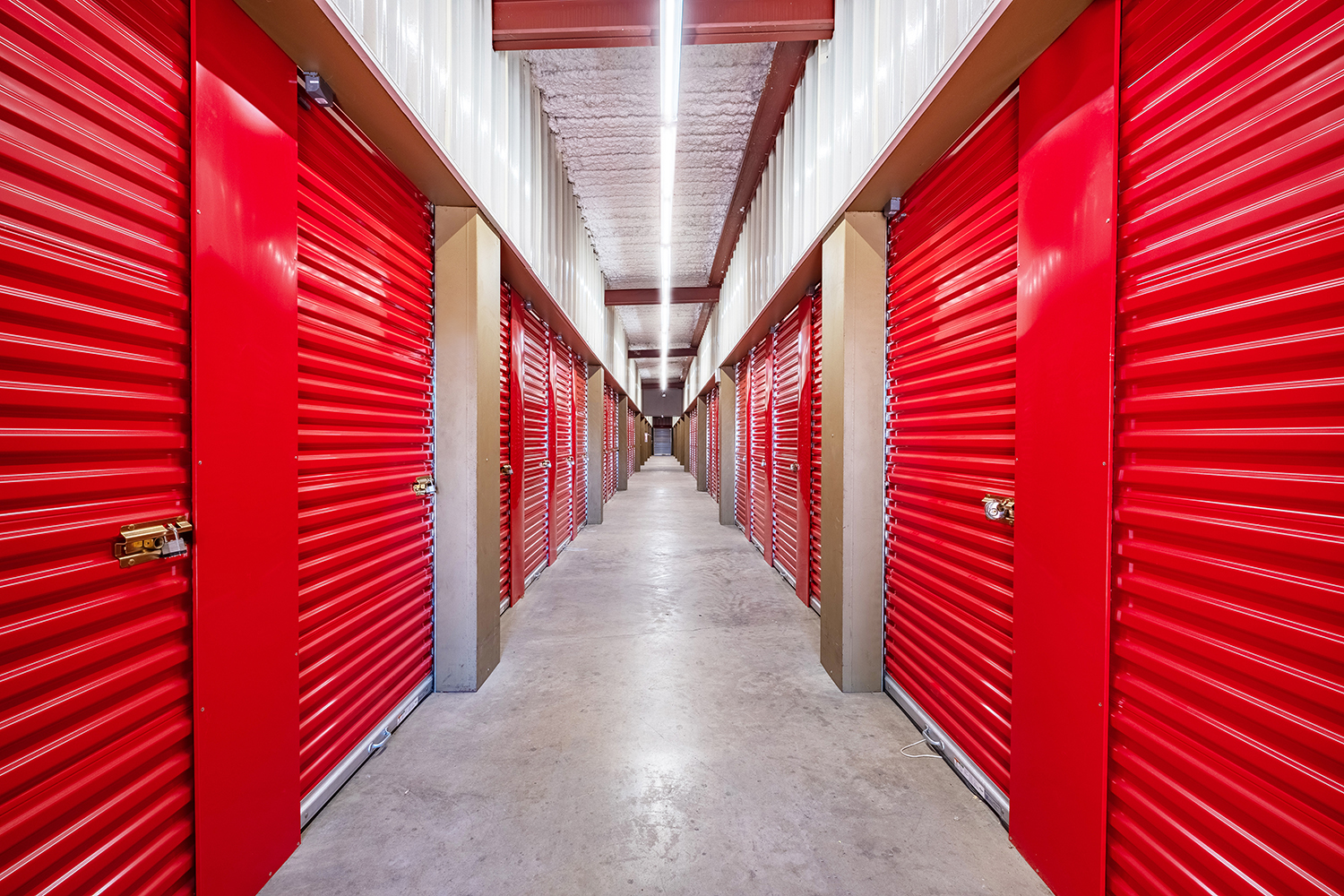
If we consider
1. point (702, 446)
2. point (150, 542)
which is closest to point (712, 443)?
point (702, 446)

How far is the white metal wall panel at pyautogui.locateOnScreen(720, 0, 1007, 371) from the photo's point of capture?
2.18 metres

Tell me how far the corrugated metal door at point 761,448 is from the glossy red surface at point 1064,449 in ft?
15.1

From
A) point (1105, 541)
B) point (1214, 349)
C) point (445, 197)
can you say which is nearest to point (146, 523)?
point (445, 197)

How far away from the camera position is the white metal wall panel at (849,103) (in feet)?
7.14

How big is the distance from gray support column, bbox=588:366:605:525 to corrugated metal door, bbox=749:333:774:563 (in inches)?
139

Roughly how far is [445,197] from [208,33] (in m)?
1.54

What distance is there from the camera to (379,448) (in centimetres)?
272

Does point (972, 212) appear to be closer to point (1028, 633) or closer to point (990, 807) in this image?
point (1028, 633)

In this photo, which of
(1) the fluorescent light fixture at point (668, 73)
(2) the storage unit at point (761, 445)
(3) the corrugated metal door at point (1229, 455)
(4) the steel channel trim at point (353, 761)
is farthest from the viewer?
(2) the storage unit at point (761, 445)

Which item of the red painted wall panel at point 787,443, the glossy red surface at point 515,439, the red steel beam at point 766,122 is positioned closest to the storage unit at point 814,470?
the red painted wall panel at point 787,443

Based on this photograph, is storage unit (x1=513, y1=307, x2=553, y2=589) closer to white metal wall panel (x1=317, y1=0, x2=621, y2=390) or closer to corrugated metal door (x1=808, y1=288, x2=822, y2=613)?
white metal wall panel (x1=317, y1=0, x2=621, y2=390)

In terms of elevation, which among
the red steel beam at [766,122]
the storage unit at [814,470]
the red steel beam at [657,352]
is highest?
the red steel beam at [657,352]

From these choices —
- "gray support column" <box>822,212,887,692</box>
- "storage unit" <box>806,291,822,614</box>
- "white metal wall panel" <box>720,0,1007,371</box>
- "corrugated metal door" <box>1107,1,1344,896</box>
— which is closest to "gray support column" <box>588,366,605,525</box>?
"white metal wall panel" <box>720,0,1007,371</box>

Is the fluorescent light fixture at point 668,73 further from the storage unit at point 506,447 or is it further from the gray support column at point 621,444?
the gray support column at point 621,444
